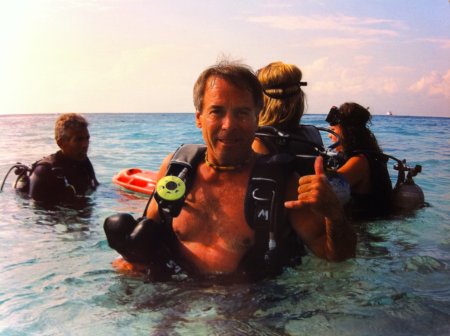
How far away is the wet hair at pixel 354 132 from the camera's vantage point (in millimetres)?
6109

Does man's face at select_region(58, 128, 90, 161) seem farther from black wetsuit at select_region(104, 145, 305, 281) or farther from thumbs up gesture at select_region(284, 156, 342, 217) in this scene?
thumbs up gesture at select_region(284, 156, 342, 217)

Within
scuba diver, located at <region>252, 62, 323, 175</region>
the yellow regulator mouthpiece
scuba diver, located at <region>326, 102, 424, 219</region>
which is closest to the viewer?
the yellow regulator mouthpiece

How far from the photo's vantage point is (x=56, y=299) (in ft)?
12.1

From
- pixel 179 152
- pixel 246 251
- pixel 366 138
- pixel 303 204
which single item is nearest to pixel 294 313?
pixel 246 251

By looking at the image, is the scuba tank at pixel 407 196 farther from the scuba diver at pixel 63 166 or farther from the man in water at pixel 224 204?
the scuba diver at pixel 63 166

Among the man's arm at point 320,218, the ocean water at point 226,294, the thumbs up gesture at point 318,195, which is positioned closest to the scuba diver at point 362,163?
the ocean water at point 226,294

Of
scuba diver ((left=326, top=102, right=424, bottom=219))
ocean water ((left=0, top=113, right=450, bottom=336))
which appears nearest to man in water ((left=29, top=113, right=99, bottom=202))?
ocean water ((left=0, top=113, right=450, bottom=336))

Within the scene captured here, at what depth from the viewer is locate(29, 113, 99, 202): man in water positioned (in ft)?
22.3

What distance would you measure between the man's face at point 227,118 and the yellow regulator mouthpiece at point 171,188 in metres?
0.32

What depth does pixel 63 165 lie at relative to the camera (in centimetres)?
698

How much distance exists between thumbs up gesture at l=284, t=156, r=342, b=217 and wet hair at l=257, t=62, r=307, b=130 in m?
1.65

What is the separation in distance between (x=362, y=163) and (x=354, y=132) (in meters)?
0.40

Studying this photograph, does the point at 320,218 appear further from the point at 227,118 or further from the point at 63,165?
the point at 63,165

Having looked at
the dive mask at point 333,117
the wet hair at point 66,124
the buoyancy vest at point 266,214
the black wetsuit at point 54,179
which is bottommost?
the black wetsuit at point 54,179
